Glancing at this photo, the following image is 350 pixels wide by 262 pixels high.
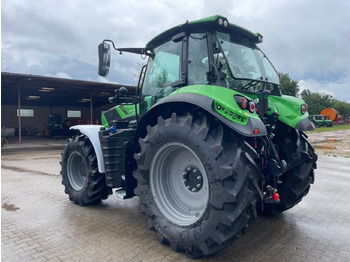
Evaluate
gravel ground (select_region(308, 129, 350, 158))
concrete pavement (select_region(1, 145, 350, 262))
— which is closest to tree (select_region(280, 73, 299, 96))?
gravel ground (select_region(308, 129, 350, 158))

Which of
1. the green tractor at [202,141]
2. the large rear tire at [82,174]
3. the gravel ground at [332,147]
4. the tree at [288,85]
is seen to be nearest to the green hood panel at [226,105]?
→ the green tractor at [202,141]

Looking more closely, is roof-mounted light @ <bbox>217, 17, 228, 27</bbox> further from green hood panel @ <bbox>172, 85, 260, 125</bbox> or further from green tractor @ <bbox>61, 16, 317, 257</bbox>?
green hood panel @ <bbox>172, 85, 260, 125</bbox>

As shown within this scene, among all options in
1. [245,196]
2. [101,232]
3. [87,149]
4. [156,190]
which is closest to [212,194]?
[245,196]

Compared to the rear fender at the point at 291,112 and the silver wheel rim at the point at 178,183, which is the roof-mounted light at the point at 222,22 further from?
the silver wheel rim at the point at 178,183

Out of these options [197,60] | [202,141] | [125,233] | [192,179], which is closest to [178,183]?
[192,179]

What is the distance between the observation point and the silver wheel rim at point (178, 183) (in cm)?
325

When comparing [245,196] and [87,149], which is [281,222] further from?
[87,149]

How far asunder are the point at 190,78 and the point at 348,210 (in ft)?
12.1

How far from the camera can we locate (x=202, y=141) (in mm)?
2832

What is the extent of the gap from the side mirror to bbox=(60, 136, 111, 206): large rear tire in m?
1.39

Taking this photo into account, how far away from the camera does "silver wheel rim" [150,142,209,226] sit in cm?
325

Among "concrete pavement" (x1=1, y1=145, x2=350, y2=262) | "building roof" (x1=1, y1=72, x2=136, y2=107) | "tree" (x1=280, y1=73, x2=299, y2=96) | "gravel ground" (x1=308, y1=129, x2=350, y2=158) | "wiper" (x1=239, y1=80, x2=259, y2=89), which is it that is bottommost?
"gravel ground" (x1=308, y1=129, x2=350, y2=158)

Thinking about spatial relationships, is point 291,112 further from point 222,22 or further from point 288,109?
point 222,22

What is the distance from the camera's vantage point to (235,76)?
3.40 m
